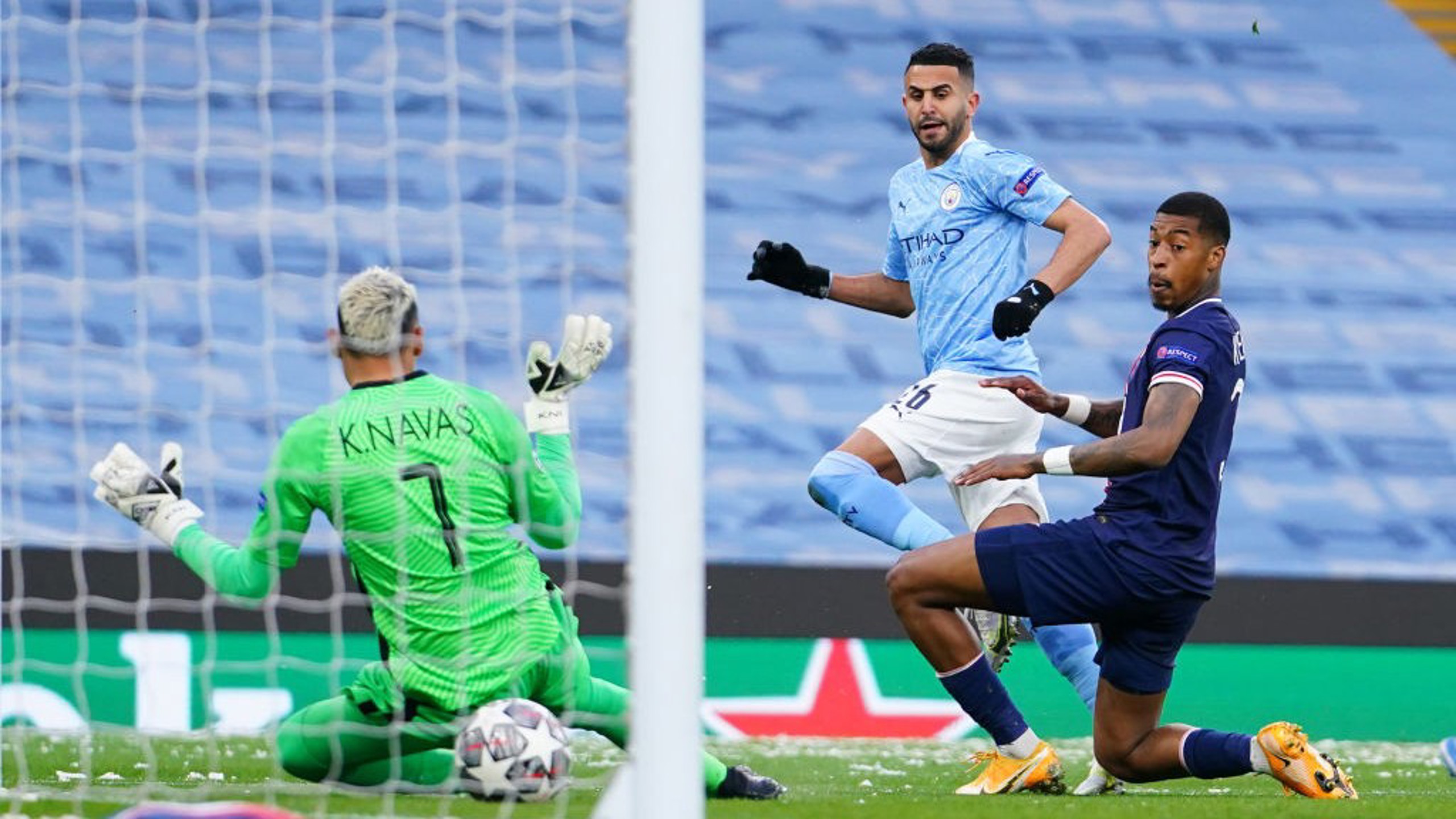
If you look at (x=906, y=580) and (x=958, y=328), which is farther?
(x=958, y=328)

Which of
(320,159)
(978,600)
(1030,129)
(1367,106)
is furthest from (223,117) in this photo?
(978,600)

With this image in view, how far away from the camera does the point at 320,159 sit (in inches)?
426

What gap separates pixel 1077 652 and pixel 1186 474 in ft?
2.75

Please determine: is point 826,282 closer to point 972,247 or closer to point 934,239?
point 934,239

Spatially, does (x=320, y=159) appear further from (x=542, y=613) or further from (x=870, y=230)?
(x=542, y=613)

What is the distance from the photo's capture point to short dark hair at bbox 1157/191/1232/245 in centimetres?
488

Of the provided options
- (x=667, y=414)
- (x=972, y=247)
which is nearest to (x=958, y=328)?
(x=972, y=247)

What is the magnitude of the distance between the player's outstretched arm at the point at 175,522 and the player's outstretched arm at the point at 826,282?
68.2 inches

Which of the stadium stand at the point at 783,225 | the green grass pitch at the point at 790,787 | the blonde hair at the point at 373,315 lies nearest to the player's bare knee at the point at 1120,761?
the green grass pitch at the point at 790,787

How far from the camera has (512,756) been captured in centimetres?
433

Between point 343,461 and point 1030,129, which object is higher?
point 1030,129

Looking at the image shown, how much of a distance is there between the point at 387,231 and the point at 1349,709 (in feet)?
17.3

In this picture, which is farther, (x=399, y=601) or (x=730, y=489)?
(x=730, y=489)

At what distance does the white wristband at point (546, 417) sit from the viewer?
457 cm
